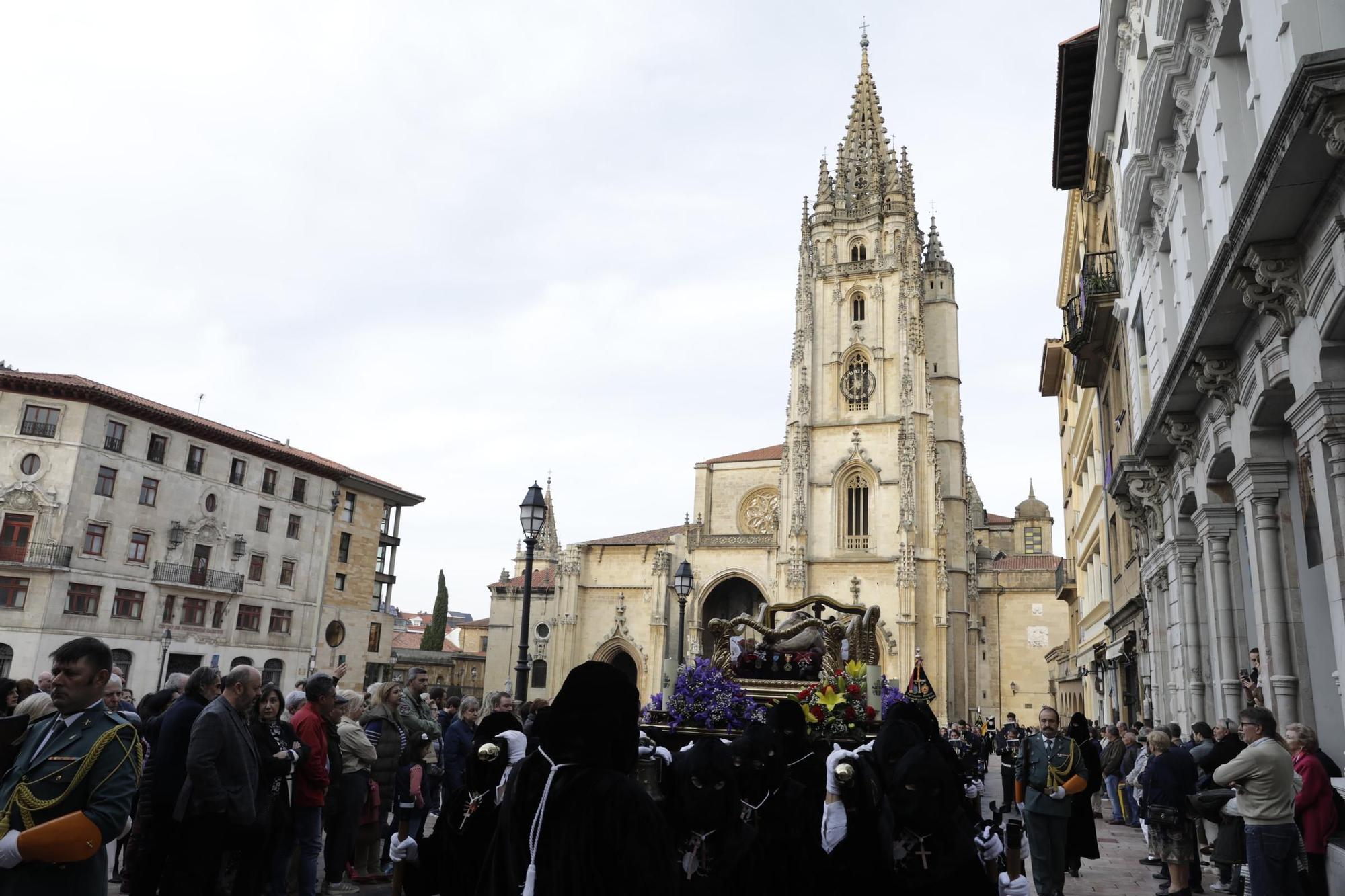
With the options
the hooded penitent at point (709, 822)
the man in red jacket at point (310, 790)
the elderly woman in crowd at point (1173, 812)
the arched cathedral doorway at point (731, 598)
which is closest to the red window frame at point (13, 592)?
the man in red jacket at point (310, 790)

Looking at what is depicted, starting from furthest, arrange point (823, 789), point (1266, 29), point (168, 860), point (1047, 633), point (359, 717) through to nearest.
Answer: point (1047, 633) < point (359, 717) < point (1266, 29) < point (823, 789) < point (168, 860)

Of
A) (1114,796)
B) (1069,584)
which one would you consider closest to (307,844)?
(1114,796)

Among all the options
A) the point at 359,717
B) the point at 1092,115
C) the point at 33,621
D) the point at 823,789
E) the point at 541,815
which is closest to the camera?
the point at 541,815

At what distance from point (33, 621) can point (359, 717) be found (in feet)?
97.3

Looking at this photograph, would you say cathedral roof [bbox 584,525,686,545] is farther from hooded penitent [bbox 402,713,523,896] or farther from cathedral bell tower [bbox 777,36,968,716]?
hooded penitent [bbox 402,713,523,896]

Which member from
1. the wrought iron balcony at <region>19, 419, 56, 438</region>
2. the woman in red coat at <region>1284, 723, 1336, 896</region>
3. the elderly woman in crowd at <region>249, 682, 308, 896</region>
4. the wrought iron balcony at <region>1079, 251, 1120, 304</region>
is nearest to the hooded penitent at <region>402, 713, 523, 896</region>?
the elderly woman in crowd at <region>249, 682, 308, 896</region>

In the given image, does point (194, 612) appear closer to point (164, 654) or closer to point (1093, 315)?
point (164, 654)

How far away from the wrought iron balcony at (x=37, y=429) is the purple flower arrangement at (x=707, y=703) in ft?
106

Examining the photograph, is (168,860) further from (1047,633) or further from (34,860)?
(1047,633)

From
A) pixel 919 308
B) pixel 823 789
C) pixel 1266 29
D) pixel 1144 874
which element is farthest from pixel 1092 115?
pixel 919 308

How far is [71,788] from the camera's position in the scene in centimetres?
375

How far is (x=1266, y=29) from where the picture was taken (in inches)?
319

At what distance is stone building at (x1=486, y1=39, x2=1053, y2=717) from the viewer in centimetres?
4700

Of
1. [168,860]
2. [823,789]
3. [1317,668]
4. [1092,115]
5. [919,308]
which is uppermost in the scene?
[919,308]
